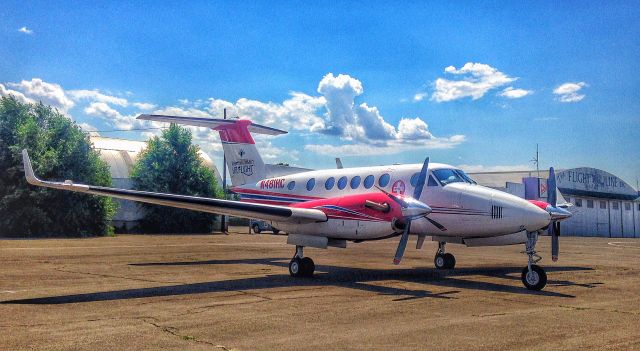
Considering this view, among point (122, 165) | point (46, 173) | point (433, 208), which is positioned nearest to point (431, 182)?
point (433, 208)

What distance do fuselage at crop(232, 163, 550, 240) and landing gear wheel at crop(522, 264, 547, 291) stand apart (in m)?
1.10

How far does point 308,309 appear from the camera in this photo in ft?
31.3

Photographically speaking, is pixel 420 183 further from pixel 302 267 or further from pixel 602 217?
pixel 602 217

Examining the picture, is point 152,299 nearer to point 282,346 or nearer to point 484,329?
point 282,346

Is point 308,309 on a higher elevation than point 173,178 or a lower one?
lower

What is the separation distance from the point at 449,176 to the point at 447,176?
7cm

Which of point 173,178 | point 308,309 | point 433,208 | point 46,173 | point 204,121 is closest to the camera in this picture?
point 308,309

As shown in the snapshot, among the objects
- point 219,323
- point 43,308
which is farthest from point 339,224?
point 43,308

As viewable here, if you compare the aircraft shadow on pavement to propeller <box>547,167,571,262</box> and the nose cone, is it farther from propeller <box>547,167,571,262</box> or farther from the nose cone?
the nose cone

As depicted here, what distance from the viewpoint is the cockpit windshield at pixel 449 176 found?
1512 centimetres

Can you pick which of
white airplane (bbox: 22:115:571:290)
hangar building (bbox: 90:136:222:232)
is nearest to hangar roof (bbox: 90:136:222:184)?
hangar building (bbox: 90:136:222:232)

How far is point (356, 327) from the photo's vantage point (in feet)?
26.2

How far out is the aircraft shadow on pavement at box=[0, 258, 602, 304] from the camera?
11.1 meters

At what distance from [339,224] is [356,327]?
649 cm
